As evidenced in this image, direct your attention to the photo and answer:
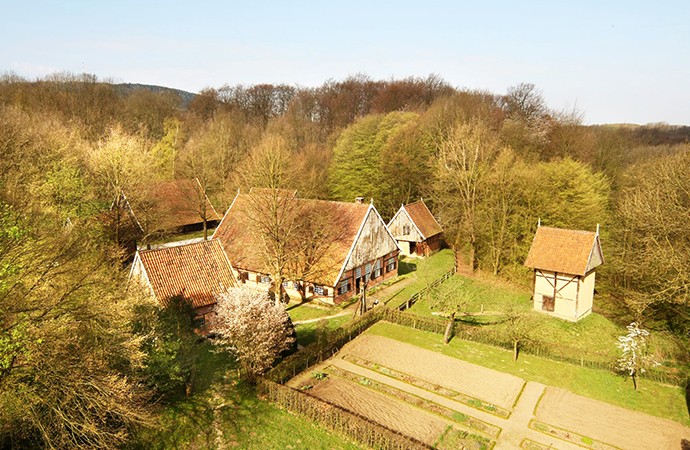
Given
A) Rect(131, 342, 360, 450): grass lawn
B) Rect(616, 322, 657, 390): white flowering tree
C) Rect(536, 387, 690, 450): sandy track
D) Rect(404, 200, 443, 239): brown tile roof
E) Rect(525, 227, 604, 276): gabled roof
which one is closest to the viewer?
Rect(131, 342, 360, 450): grass lawn

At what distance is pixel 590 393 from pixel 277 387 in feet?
49.1

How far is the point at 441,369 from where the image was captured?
23.2 meters

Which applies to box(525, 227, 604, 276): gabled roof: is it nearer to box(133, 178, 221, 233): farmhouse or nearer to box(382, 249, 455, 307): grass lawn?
box(382, 249, 455, 307): grass lawn

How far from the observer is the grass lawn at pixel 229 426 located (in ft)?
54.9

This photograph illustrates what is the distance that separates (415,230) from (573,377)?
75.7 feet

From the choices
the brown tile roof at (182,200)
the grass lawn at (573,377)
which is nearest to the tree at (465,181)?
the grass lawn at (573,377)

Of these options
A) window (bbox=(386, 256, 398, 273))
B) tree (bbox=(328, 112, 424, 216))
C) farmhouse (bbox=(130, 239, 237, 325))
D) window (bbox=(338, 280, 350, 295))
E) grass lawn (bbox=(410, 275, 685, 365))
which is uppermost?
tree (bbox=(328, 112, 424, 216))

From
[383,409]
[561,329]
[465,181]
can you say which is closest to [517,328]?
[561,329]

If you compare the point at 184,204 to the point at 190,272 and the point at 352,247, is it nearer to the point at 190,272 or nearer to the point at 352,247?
the point at 190,272

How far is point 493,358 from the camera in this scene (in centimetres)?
2462

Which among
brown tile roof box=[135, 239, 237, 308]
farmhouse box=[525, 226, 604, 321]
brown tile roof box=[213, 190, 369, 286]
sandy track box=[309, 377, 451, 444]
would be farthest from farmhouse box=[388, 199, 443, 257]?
sandy track box=[309, 377, 451, 444]

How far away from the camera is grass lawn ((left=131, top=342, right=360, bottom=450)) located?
16.7 metres

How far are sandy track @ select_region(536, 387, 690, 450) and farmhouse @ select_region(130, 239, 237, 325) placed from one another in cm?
1828

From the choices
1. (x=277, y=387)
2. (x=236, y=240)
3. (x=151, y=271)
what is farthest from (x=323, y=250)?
(x=277, y=387)
